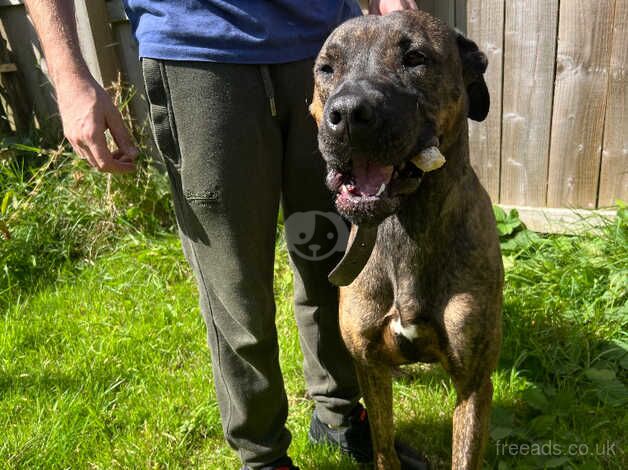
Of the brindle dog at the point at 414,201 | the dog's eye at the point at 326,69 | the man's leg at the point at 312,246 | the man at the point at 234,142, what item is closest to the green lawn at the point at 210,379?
the man's leg at the point at 312,246

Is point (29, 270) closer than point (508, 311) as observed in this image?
No

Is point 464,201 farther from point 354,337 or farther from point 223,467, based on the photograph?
point 223,467

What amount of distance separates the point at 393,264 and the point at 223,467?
1.31 meters

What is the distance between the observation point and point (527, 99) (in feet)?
12.4

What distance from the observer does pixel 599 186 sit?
382cm

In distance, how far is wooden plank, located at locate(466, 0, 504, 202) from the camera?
12.1ft

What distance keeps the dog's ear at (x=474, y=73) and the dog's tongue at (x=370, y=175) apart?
1.70 ft

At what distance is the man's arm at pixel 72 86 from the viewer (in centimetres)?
177

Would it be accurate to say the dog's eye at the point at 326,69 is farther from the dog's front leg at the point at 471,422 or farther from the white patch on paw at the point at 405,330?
the dog's front leg at the point at 471,422

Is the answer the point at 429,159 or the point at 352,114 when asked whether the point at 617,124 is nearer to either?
the point at 429,159

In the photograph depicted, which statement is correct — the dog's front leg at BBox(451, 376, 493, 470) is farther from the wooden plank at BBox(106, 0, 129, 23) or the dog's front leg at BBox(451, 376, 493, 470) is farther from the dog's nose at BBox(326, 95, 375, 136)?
the wooden plank at BBox(106, 0, 129, 23)

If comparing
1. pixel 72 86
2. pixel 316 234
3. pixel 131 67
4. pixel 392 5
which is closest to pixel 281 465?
pixel 316 234

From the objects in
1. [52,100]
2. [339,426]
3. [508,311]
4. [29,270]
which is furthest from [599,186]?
[52,100]

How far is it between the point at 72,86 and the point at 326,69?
79cm
